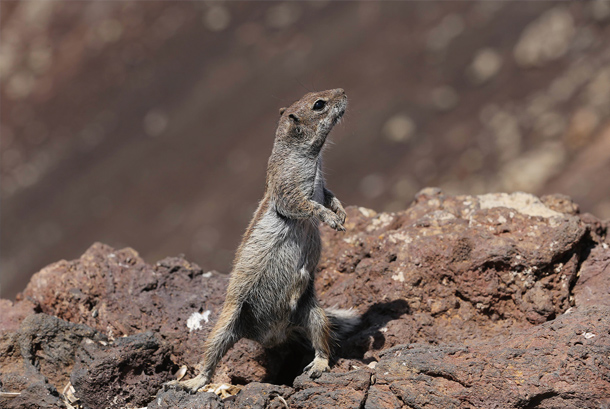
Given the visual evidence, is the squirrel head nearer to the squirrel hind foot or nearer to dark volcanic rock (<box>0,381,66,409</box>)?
the squirrel hind foot

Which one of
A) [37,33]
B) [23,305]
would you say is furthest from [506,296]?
[37,33]

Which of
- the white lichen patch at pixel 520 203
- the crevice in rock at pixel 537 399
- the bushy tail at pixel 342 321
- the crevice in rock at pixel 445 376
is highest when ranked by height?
the white lichen patch at pixel 520 203

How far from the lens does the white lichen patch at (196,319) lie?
23.8 ft

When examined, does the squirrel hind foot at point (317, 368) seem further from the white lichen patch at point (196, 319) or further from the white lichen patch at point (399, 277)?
the white lichen patch at point (196, 319)

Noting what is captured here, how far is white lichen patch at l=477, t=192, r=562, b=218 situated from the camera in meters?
7.36

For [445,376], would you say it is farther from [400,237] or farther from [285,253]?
[400,237]

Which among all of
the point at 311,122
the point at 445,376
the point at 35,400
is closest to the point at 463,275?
the point at 445,376

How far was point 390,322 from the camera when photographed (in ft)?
22.5

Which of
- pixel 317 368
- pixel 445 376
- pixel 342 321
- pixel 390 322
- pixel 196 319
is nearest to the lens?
pixel 445 376

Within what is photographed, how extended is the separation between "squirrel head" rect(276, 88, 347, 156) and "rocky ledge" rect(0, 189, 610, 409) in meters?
1.72

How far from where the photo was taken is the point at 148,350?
6.49 m

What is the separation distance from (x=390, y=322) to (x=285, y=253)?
4.79 ft

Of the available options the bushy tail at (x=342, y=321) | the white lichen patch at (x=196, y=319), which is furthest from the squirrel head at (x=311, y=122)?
the white lichen patch at (x=196, y=319)

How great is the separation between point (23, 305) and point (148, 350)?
2170 mm
